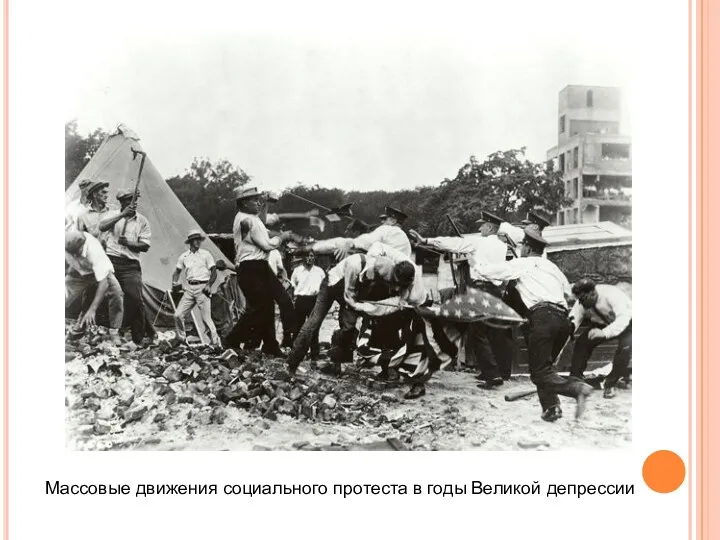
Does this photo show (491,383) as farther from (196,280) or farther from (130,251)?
(130,251)

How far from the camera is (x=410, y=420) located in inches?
199

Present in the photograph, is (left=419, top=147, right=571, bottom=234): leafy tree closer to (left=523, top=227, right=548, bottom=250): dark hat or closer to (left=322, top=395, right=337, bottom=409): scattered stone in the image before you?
(left=523, top=227, right=548, bottom=250): dark hat

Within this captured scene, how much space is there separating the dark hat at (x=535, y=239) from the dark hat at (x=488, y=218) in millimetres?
259

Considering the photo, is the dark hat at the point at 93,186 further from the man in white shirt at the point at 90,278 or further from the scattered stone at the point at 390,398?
the scattered stone at the point at 390,398

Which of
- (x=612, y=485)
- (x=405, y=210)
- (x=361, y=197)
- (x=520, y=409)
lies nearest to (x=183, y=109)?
(x=361, y=197)

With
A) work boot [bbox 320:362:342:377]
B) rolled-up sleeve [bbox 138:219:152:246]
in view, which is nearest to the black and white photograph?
work boot [bbox 320:362:342:377]

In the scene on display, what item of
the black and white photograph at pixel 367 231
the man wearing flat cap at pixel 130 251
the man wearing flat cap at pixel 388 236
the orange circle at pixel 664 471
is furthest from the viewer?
the man wearing flat cap at pixel 130 251

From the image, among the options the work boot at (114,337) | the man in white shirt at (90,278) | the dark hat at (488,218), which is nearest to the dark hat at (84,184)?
the man in white shirt at (90,278)

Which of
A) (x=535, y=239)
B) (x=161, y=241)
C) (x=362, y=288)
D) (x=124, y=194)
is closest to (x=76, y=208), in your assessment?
(x=124, y=194)

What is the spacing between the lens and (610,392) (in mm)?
5137

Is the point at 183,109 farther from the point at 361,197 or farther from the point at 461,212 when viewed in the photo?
the point at 461,212

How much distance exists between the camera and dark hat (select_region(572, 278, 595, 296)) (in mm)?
5157

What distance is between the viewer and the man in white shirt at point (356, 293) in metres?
5.18

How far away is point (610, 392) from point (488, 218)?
1731 mm
